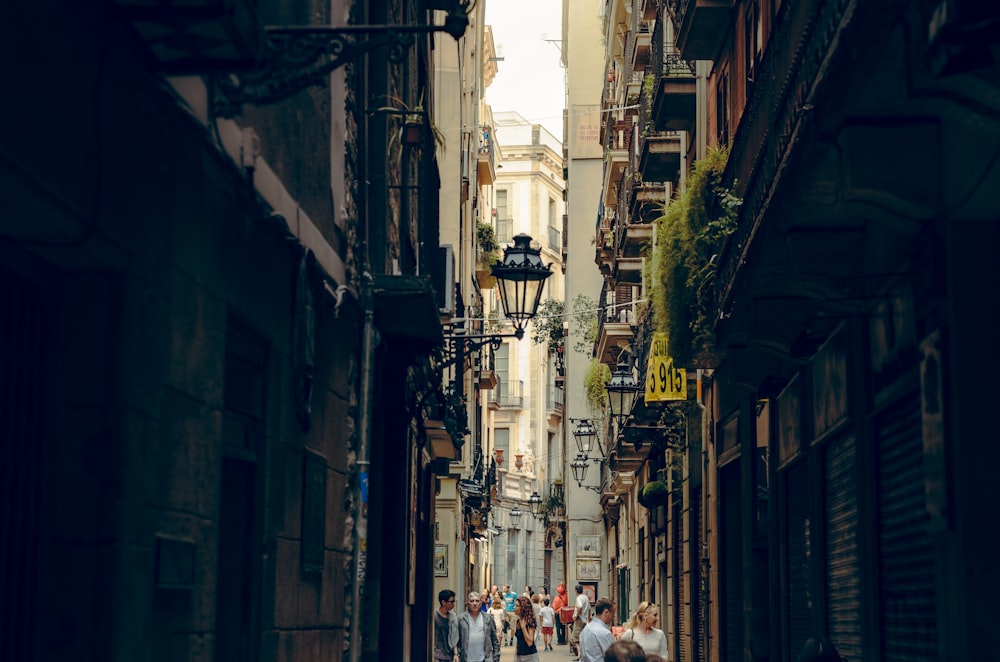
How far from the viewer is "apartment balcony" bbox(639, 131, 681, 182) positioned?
2439 centimetres

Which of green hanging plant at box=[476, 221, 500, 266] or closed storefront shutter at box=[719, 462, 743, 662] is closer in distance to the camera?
closed storefront shutter at box=[719, 462, 743, 662]

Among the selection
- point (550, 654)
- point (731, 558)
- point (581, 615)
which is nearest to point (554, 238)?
point (550, 654)

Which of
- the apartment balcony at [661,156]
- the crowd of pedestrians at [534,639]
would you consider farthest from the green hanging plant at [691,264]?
the apartment balcony at [661,156]

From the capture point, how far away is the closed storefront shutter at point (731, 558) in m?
18.5

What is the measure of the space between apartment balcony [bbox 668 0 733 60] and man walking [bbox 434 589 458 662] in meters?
7.33

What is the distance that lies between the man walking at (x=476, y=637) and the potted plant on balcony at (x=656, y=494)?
8190 millimetres

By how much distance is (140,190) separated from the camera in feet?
19.4

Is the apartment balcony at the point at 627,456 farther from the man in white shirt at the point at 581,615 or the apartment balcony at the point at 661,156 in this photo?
the apartment balcony at the point at 661,156

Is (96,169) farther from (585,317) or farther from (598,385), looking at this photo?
(585,317)

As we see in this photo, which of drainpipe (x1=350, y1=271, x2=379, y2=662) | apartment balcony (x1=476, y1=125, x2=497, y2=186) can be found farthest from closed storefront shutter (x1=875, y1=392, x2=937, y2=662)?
apartment balcony (x1=476, y1=125, x2=497, y2=186)

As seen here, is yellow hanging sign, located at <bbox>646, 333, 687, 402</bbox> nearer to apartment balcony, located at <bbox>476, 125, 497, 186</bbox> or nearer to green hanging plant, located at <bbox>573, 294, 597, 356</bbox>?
green hanging plant, located at <bbox>573, 294, 597, 356</bbox>

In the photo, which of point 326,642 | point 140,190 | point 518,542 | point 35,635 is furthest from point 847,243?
point 518,542

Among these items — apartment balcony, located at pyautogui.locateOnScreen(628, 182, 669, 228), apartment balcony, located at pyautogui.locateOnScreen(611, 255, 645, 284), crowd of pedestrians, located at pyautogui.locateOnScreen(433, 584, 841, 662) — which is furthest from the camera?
apartment balcony, located at pyautogui.locateOnScreen(611, 255, 645, 284)

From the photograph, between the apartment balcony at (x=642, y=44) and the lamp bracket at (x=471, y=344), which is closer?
the lamp bracket at (x=471, y=344)
